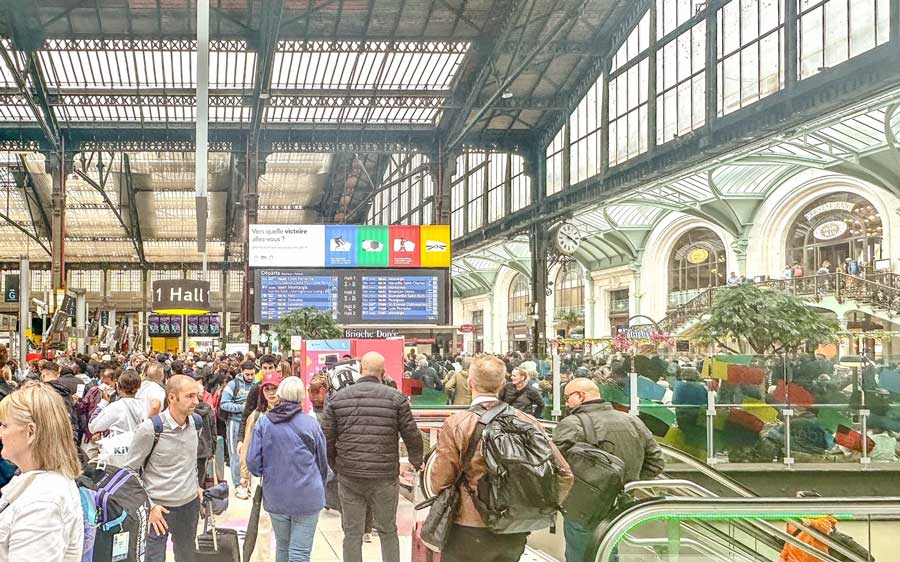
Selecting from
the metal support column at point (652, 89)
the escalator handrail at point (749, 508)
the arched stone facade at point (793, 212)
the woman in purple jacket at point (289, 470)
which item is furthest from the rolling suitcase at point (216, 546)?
the metal support column at point (652, 89)

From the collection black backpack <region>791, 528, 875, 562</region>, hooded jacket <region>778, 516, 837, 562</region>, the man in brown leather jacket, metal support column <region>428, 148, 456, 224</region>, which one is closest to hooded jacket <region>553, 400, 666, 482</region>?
hooded jacket <region>778, 516, 837, 562</region>

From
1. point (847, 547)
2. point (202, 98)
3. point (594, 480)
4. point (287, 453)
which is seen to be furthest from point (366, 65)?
point (847, 547)

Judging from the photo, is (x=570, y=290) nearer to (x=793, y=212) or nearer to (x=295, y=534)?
(x=793, y=212)

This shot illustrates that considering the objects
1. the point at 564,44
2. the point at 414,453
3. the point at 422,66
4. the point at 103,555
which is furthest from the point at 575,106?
the point at 103,555

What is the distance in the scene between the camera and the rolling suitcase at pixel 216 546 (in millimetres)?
4973

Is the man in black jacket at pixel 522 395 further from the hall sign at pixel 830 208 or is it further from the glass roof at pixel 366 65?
the hall sign at pixel 830 208

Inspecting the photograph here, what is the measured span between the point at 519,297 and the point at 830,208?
24952 millimetres

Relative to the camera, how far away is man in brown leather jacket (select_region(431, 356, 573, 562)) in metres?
3.67

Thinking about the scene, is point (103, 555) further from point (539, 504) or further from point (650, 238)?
point (650, 238)

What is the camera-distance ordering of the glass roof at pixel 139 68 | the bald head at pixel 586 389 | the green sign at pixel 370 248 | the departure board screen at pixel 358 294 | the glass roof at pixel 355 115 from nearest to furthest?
the bald head at pixel 586 389
the departure board screen at pixel 358 294
the green sign at pixel 370 248
the glass roof at pixel 139 68
the glass roof at pixel 355 115

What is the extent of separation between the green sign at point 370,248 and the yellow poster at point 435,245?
1012mm

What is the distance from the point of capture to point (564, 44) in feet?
87.2

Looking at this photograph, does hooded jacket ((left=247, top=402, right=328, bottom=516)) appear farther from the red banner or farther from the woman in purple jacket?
the red banner

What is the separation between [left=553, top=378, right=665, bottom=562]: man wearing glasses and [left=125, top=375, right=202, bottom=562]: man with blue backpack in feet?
6.60
